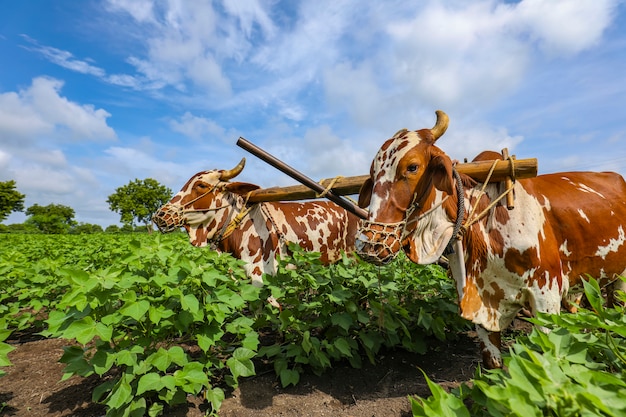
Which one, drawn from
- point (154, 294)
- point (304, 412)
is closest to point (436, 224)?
point (304, 412)

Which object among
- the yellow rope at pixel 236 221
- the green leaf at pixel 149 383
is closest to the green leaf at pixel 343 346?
the green leaf at pixel 149 383

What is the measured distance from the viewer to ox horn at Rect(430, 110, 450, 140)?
9.02 ft

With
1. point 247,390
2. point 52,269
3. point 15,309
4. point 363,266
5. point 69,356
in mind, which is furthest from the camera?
point 52,269

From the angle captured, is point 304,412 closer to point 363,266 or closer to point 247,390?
point 247,390

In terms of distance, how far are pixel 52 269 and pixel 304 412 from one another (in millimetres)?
3799

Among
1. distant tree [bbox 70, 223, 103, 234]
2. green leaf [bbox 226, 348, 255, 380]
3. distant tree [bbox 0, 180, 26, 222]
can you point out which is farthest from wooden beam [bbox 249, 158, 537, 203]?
distant tree [bbox 0, 180, 26, 222]

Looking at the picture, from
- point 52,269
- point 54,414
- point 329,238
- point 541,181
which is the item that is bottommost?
point 54,414

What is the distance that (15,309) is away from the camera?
417 centimetres

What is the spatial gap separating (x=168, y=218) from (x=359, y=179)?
259 centimetres

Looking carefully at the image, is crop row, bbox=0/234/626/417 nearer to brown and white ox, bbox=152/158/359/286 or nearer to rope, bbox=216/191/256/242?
brown and white ox, bbox=152/158/359/286

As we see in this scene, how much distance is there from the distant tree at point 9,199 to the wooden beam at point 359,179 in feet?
178

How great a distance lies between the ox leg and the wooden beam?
4.06ft

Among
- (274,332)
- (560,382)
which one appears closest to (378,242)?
(560,382)

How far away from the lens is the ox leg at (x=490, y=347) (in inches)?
109
